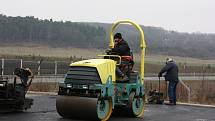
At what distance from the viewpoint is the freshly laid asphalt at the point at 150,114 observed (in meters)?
12.1

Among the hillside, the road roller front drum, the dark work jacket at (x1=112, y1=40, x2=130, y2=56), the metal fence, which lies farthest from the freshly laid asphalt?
the hillside

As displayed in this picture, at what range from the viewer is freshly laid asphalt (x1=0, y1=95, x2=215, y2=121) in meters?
12.1

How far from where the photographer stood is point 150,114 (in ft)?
45.6

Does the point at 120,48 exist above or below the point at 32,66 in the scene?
above

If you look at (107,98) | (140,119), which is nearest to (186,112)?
(140,119)

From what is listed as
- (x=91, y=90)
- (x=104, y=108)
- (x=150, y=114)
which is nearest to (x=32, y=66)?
(x=150, y=114)

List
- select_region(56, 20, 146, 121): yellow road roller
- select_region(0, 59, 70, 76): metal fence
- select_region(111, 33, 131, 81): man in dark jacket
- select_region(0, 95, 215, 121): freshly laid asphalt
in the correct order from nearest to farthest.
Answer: select_region(56, 20, 146, 121): yellow road roller
select_region(0, 95, 215, 121): freshly laid asphalt
select_region(111, 33, 131, 81): man in dark jacket
select_region(0, 59, 70, 76): metal fence

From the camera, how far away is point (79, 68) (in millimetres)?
12094

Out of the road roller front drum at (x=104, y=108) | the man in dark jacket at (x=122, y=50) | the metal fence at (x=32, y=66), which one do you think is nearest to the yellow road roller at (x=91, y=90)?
the road roller front drum at (x=104, y=108)

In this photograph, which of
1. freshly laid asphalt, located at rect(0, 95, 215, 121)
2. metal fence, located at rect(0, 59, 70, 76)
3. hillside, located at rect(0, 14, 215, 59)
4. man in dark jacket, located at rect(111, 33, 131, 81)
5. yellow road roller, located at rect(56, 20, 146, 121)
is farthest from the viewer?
hillside, located at rect(0, 14, 215, 59)

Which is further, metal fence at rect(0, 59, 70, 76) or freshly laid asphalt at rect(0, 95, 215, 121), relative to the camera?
metal fence at rect(0, 59, 70, 76)

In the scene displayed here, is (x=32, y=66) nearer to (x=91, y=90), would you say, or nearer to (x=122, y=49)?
(x=122, y=49)

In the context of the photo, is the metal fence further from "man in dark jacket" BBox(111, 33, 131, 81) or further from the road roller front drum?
the road roller front drum

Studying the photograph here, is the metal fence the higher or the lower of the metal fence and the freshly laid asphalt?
the higher
